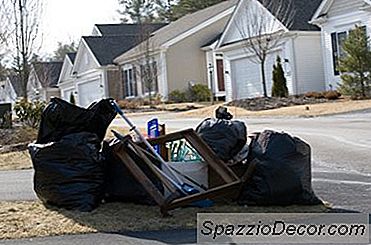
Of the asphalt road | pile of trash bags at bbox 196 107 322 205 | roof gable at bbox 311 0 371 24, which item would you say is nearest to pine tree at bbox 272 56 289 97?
roof gable at bbox 311 0 371 24

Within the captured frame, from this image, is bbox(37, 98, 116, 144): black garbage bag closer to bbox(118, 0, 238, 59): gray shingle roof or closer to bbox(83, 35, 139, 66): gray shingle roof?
bbox(118, 0, 238, 59): gray shingle roof

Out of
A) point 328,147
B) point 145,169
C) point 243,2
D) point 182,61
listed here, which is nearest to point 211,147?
point 145,169

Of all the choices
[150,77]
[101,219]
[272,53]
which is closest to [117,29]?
[150,77]

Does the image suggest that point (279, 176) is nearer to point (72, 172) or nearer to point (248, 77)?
point (72, 172)

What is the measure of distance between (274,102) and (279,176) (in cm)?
2159

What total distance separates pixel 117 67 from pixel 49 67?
1983cm

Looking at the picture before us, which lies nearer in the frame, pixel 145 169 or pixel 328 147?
pixel 145 169

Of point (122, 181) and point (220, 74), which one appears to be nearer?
point (122, 181)

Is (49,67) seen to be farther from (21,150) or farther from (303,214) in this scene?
(303,214)

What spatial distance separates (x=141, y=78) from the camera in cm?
4544

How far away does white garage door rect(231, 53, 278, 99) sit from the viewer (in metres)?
35.0

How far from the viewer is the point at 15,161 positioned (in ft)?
54.9

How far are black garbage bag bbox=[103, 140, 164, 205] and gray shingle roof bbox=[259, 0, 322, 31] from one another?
24648 mm

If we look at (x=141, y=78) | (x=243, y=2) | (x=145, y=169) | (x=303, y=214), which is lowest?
(x=303, y=214)
